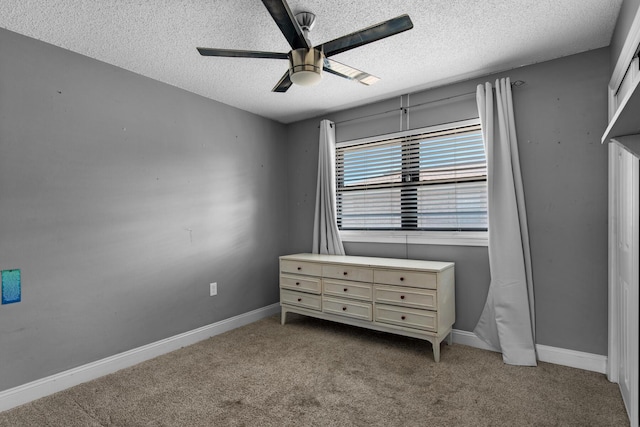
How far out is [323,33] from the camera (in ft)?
7.13

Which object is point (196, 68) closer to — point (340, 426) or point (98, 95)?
point (98, 95)

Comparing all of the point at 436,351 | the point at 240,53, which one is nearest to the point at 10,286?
the point at 240,53

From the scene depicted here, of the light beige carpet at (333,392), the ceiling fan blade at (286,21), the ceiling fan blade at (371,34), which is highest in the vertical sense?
the ceiling fan blade at (286,21)

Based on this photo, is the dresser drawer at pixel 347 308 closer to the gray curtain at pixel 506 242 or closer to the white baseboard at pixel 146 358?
the white baseboard at pixel 146 358

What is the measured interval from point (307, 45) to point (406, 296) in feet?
6.51

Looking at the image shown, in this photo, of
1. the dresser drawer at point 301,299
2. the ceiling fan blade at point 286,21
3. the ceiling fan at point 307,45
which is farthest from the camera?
the dresser drawer at point 301,299

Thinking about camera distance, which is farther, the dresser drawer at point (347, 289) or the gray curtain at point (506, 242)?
the dresser drawer at point (347, 289)

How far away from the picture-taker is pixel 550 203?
2.56 metres

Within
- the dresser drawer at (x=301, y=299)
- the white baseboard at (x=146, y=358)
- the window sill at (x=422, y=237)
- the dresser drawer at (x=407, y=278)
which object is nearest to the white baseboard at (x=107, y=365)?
the white baseboard at (x=146, y=358)

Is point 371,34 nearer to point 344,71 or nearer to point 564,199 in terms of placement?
point 344,71

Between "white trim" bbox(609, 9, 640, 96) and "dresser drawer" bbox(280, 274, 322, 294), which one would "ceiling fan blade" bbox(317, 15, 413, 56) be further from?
"dresser drawer" bbox(280, 274, 322, 294)

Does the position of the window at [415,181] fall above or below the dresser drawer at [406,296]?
above

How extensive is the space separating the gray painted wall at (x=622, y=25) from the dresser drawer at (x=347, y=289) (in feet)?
7.63

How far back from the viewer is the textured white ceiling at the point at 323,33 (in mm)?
1913
